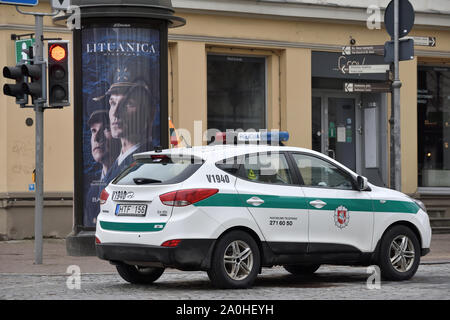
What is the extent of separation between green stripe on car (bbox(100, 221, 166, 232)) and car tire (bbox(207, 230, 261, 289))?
2.22 ft

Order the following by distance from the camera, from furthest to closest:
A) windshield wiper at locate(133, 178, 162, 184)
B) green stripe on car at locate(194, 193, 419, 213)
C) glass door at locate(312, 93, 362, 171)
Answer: glass door at locate(312, 93, 362, 171) → windshield wiper at locate(133, 178, 162, 184) → green stripe on car at locate(194, 193, 419, 213)

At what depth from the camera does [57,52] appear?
47.8 feet

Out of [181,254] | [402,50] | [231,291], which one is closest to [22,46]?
[402,50]

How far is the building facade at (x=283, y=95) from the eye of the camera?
19.7 meters

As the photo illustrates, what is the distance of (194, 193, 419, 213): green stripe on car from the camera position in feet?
35.1

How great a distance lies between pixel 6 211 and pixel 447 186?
36.2 feet

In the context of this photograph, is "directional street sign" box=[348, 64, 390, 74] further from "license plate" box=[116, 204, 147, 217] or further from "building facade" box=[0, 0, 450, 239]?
"license plate" box=[116, 204, 147, 217]

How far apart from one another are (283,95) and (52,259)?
8.33 m

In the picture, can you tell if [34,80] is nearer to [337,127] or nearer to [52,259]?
[52,259]

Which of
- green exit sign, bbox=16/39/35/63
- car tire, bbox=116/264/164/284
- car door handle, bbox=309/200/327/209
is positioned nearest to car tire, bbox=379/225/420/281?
car door handle, bbox=309/200/327/209

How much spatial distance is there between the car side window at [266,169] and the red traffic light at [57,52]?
4522 millimetres

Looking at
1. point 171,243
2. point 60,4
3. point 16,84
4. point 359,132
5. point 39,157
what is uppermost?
point 60,4

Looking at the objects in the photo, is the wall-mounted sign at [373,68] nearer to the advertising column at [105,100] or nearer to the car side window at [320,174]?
the advertising column at [105,100]
